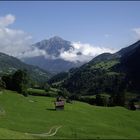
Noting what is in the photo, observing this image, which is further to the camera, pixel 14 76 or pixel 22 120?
pixel 14 76

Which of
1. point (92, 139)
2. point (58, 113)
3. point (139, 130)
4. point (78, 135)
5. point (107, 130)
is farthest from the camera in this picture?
point (58, 113)

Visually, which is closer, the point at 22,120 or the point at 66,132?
the point at 66,132

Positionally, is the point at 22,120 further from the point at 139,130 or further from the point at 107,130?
the point at 139,130

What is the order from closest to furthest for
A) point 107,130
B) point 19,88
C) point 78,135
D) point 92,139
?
1. point 92,139
2. point 78,135
3. point 107,130
4. point 19,88

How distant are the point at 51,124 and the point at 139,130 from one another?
28.3 meters

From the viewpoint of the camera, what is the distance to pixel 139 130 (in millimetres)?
108562

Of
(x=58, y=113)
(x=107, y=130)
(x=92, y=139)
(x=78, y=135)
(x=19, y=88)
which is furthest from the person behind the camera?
(x=19, y=88)

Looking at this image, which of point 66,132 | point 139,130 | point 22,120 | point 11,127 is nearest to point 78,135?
point 66,132

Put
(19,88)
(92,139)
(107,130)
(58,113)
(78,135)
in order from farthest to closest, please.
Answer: (19,88)
(58,113)
(107,130)
(78,135)
(92,139)

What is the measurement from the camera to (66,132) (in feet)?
279

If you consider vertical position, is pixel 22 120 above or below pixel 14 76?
below

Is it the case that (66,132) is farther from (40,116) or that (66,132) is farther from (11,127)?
(40,116)

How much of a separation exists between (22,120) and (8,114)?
9595 mm

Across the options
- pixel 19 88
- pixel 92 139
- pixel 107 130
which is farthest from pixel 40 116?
pixel 19 88
